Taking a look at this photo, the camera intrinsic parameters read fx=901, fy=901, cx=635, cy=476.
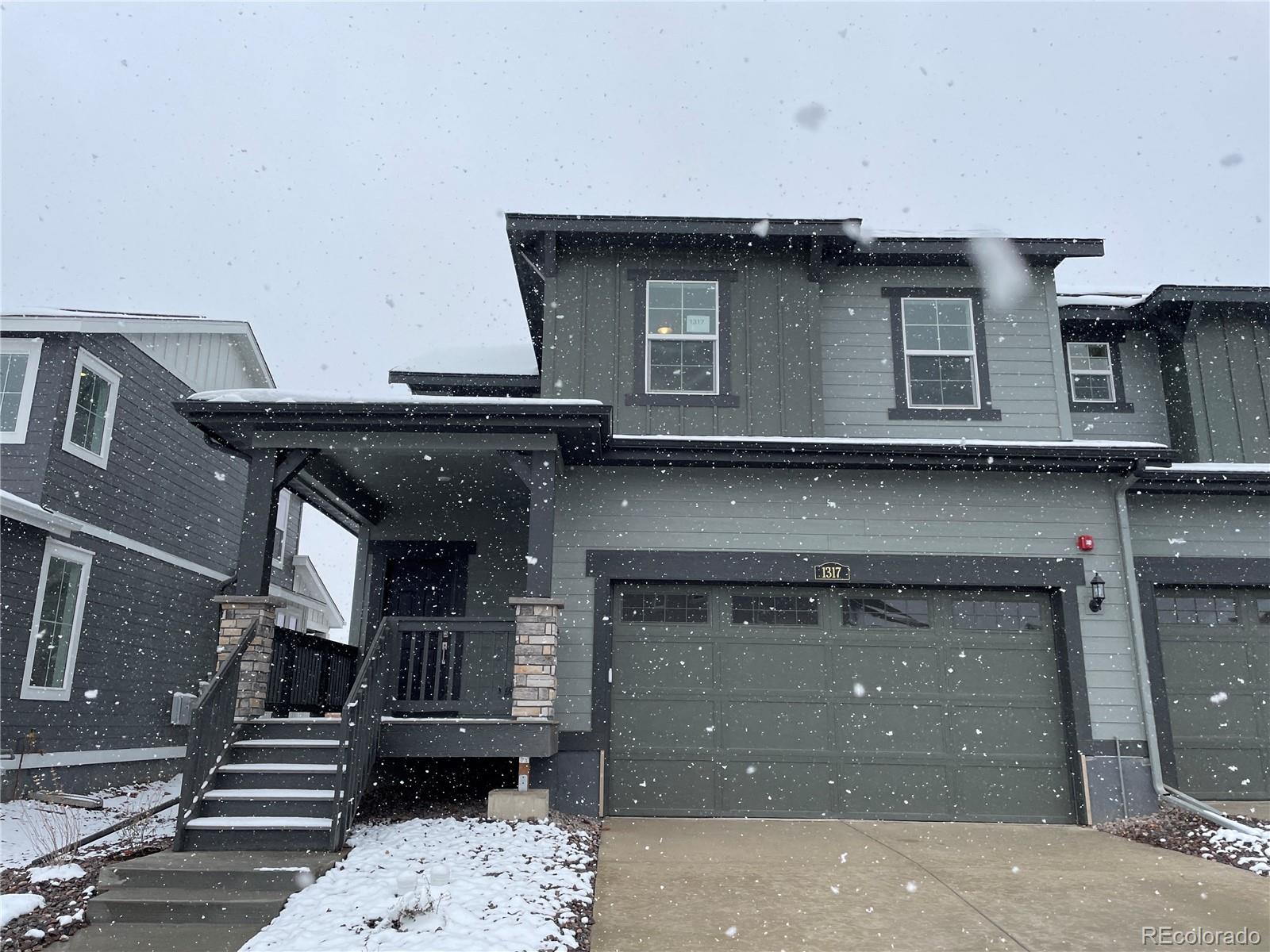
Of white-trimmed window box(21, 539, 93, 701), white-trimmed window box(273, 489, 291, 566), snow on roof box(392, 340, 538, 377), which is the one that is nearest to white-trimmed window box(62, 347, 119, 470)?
white-trimmed window box(21, 539, 93, 701)

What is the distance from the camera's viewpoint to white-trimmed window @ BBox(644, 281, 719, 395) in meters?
9.66

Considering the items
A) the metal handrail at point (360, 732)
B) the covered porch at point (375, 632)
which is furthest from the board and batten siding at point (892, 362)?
the metal handrail at point (360, 732)

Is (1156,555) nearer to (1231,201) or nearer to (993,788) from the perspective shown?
(993,788)

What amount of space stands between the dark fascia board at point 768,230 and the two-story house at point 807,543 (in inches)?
1.2

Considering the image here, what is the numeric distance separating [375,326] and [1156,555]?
144075 mm

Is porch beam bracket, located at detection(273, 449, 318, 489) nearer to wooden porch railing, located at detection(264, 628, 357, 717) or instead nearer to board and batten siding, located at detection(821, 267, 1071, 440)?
wooden porch railing, located at detection(264, 628, 357, 717)

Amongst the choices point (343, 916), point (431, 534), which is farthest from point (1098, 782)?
point (431, 534)

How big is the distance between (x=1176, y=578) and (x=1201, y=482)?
3.35 feet

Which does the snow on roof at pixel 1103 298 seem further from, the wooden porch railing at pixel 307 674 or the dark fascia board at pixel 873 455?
the wooden porch railing at pixel 307 674

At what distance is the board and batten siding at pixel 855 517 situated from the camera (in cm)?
882

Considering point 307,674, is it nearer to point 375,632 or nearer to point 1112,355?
point 375,632

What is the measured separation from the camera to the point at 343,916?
4.85m

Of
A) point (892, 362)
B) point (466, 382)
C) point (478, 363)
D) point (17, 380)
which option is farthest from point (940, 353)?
point (17, 380)

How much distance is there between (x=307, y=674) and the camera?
8.74m
